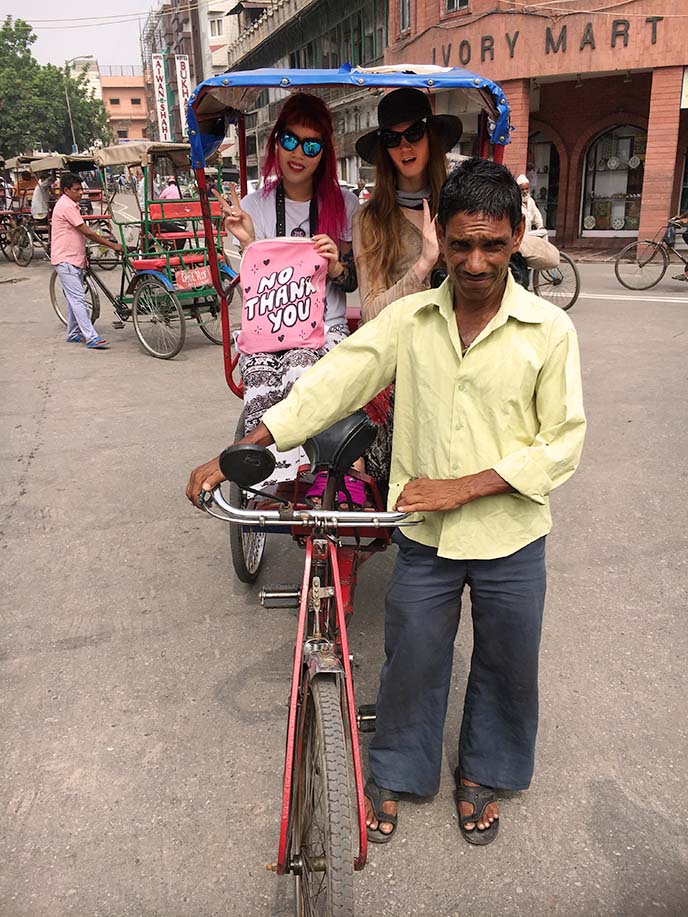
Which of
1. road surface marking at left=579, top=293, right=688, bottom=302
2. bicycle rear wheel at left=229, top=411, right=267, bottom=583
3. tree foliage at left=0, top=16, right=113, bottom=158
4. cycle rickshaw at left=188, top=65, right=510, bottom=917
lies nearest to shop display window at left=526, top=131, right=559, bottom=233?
road surface marking at left=579, top=293, right=688, bottom=302

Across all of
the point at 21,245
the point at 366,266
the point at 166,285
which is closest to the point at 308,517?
the point at 366,266

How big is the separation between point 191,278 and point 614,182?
14.7 metres

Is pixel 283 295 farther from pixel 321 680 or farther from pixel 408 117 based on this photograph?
pixel 321 680

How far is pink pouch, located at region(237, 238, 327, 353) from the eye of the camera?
3.21 m

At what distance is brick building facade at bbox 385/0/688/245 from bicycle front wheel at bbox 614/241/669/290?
514 centimetres

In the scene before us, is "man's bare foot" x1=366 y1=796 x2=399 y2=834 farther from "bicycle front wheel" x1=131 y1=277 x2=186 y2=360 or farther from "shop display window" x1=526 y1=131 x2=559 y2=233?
"shop display window" x1=526 y1=131 x2=559 y2=233

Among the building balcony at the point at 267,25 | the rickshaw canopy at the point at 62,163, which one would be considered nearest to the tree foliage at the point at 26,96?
the building balcony at the point at 267,25

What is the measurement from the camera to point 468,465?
2.09 metres

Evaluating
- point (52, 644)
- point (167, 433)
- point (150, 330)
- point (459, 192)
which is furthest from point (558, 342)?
point (150, 330)

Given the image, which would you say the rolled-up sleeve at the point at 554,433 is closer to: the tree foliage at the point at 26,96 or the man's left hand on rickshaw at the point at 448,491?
the man's left hand on rickshaw at the point at 448,491

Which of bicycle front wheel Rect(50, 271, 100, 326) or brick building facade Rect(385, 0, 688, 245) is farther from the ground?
brick building facade Rect(385, 0, 688, 245)

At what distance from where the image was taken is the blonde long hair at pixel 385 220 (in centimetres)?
311

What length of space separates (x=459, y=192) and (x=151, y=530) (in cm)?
307

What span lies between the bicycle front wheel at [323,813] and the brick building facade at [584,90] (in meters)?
17.3
